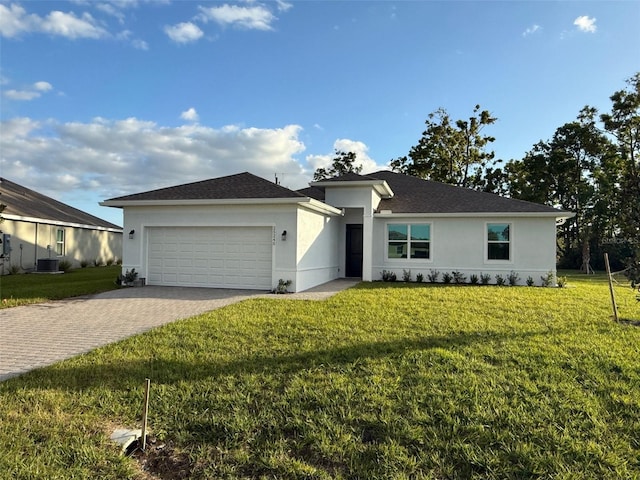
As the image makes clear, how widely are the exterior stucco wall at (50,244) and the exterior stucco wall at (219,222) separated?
888 cm

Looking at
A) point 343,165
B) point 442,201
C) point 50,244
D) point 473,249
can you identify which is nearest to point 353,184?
point 442,201

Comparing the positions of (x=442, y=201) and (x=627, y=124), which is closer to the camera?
(x=442, y=201)

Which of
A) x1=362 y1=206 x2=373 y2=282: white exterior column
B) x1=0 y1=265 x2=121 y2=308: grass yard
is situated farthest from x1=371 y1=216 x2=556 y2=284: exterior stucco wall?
x1=0 y1=265 x2=121 y2=308: grass yard

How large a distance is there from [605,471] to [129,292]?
12116mm

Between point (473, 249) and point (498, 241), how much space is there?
101 centimetres

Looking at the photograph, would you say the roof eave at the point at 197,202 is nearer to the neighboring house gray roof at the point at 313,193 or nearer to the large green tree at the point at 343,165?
the neighboring house gray roof at the point at 313,193

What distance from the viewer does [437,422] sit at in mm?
3801

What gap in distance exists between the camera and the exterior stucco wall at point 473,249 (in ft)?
51.2

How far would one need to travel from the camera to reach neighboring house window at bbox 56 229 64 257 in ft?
72.5

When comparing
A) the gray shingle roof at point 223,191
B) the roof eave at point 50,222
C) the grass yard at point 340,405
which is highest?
the gray shingle roof at point 223,191

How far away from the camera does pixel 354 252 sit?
17.8 metres

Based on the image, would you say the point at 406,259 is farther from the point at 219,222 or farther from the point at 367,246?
the point at 219,222

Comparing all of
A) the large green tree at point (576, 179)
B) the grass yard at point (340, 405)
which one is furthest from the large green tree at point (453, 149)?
the grass yard at point (340, 405)

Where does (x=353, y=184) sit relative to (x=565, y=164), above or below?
below
